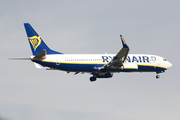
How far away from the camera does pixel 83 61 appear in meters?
55.5

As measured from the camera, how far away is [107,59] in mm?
58062

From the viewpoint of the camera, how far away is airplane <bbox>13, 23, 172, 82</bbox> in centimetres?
5275

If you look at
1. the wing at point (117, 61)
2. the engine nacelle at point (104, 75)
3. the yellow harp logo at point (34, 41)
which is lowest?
the engine nacelle at point (104, 75)

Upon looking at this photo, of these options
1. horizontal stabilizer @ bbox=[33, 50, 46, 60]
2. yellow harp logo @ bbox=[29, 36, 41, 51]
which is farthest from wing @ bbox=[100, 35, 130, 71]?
yellow harp logo @ bbox=[29, 36, 41, 51]

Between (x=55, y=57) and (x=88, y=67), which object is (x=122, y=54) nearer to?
(x=88, y=67)

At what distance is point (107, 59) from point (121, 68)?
352cm

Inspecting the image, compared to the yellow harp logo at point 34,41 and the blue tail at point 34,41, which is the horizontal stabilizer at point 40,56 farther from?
the yellow harp logo at point 34,41

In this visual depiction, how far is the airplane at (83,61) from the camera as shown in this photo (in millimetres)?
52750

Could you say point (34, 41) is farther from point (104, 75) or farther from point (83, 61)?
point (104, 75)

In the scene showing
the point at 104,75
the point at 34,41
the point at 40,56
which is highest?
the point at 34,41

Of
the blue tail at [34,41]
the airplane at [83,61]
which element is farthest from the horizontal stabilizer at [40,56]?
the blue tail at [34,41]

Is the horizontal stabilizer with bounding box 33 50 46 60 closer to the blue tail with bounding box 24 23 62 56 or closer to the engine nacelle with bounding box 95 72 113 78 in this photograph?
the blue tail with bounding box 24 23 62 56

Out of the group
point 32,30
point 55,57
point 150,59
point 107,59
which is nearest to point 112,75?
point 107,59

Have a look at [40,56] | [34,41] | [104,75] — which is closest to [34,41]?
[34,41]
